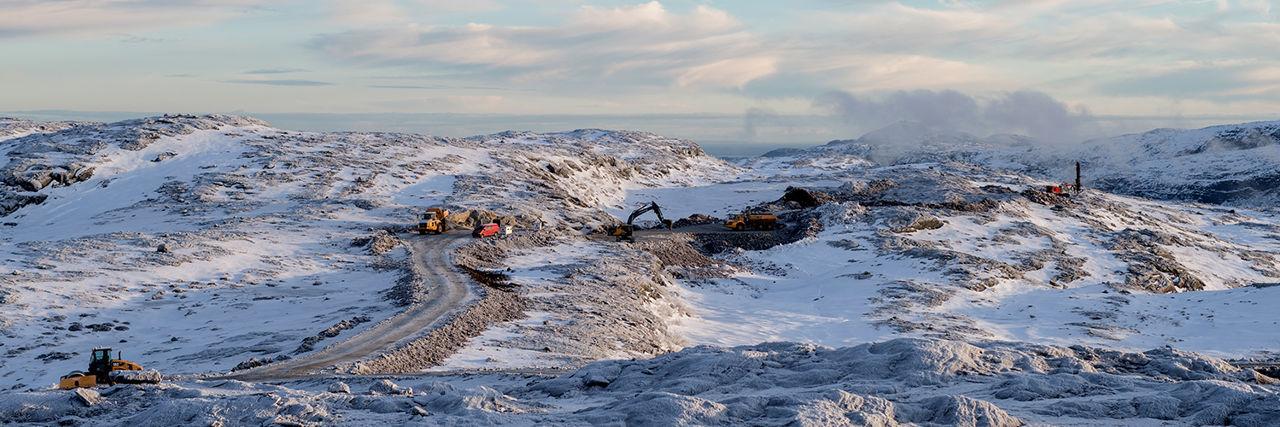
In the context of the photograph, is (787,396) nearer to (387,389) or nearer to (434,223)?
(387,389)

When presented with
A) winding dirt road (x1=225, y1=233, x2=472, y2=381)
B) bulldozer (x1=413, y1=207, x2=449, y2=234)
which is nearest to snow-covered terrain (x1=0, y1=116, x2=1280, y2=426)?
winding dirt road (x1=225, y1=233, x2=472, y2=381)

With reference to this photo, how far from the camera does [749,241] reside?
6531 cm

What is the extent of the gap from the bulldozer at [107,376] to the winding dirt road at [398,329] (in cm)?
329

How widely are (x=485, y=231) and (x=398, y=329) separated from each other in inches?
995

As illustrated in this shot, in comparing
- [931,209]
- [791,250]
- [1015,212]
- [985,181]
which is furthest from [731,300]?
[985,181]

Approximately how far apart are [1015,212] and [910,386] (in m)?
58.5

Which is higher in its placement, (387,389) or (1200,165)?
(387,389)

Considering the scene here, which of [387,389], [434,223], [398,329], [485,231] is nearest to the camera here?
[387,389]

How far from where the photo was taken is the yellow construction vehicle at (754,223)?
226ft

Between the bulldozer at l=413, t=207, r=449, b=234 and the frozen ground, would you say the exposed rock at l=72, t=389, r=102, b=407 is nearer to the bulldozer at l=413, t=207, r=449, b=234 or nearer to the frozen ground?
the frozen ground

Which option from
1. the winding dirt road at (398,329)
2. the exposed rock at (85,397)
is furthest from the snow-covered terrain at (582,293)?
the winding dirt road at (398,329)

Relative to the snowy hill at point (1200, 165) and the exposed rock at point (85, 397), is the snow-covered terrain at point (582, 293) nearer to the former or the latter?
the exposed rock at point (85, 397)

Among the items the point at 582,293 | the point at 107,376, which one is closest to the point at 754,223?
the point at 582,293

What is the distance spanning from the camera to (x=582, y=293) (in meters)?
43.6
